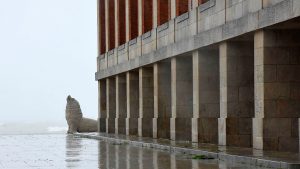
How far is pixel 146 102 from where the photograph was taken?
41688mm

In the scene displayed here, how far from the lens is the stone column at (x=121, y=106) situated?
4869cm

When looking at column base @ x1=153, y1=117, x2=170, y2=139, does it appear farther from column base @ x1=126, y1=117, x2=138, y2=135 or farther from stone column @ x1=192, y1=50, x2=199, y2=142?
column base @ x1=126, y1=117, x2=138, y2=135

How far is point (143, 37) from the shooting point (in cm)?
4159

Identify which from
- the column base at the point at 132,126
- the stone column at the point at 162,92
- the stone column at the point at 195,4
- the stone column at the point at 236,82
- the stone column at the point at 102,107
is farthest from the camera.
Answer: the stone column at the point at 102,107

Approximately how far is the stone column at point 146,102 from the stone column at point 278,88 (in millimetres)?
17464

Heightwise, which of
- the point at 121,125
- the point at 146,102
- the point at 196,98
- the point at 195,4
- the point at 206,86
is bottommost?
the point at 121,125

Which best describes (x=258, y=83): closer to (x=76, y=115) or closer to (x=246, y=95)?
(x=246, y=95)

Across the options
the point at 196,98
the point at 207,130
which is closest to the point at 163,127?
the point at 196,98

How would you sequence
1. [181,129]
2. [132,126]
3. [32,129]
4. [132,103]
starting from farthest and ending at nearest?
[32,129]
[132,103]
[132,126]
[181,129]

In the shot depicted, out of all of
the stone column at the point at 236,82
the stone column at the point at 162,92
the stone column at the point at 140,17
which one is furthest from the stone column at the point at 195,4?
the stone column at the point at 140,17

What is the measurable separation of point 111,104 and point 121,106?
3842 millimetres

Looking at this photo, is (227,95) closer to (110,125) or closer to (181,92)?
(181,92)

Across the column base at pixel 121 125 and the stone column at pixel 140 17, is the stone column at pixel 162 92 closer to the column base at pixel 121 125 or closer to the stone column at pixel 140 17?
the stone column at pixel 140 17

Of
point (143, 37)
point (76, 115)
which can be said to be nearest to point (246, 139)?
point (143, 37)
